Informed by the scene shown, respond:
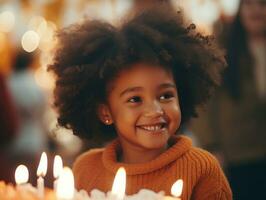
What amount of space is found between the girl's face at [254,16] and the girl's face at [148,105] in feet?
6.36

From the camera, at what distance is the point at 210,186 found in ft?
8.65

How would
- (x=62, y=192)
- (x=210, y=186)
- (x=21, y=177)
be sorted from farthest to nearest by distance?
(x=210, y=186)
(x=21, y=177)
(x=62, y=192)

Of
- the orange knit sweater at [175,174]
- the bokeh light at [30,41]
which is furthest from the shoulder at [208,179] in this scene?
the bokeh light at [30,41]

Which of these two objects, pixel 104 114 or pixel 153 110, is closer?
pixel 153 110

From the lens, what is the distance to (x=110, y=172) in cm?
284

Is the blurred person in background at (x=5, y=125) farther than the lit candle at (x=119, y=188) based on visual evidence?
Yes

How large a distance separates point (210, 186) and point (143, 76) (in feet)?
1.71

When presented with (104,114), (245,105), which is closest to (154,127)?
(104,114)

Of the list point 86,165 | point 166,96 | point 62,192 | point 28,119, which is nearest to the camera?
point 62,192

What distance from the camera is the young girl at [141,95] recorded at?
2703mm

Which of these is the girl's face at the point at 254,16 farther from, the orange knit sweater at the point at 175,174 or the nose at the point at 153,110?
the nose at the point at 153,110

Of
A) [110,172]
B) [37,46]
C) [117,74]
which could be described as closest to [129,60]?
[117,74]

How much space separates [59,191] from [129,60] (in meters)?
0.88

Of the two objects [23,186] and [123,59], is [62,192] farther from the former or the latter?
[123,59]
